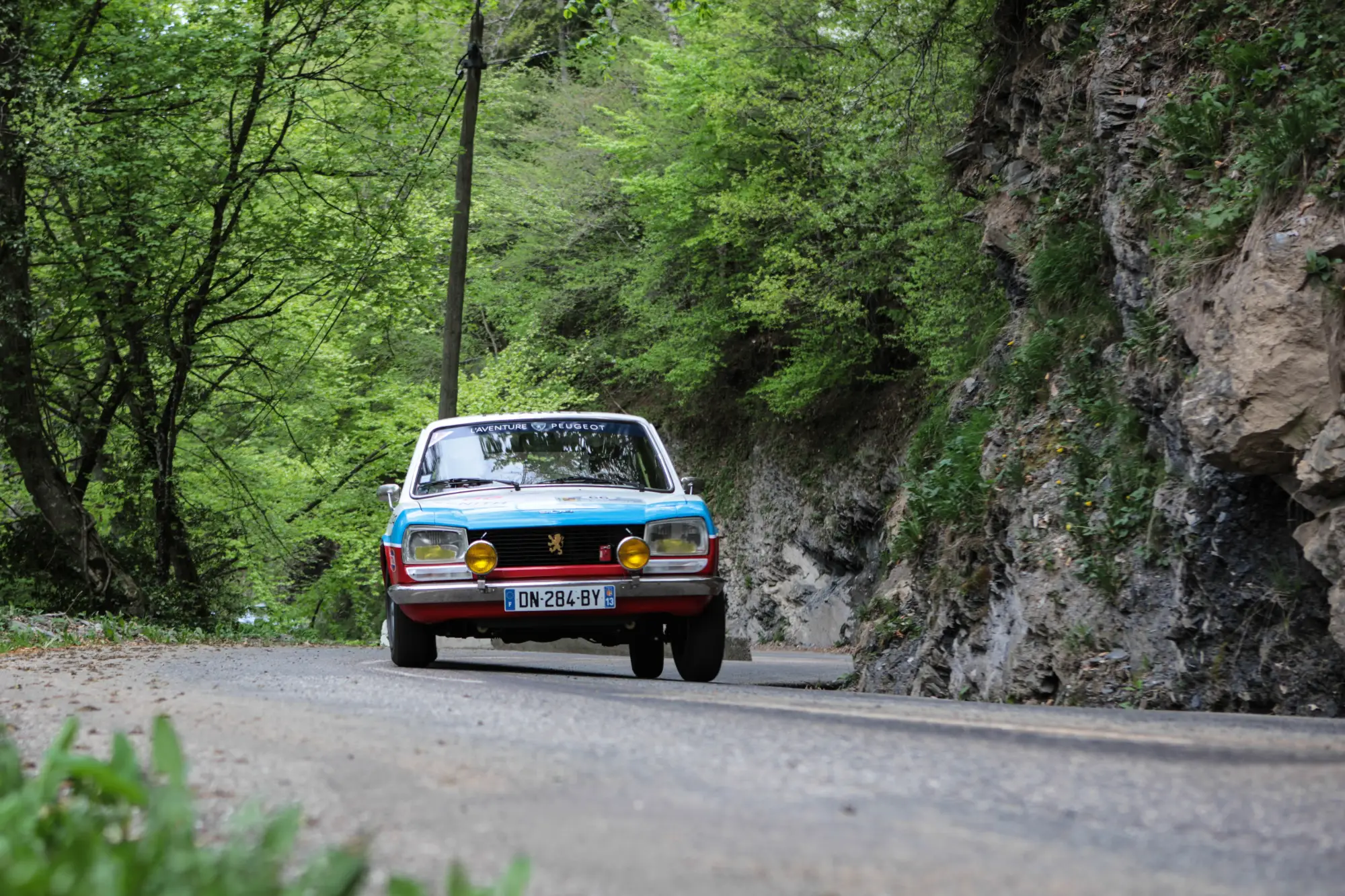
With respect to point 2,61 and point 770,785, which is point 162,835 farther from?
point 2,61

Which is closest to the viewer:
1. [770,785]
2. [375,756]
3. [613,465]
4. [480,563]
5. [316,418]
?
[770,785]

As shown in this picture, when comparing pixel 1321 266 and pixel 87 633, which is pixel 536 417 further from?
pixel 87 633

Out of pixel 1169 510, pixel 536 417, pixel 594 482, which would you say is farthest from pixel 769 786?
pixel 536 417

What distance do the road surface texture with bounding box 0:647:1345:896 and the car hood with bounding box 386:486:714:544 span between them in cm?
266

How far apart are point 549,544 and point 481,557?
47cm

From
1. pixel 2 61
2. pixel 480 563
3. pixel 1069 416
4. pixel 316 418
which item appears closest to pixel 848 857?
pixel 480 563

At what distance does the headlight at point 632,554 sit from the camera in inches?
376

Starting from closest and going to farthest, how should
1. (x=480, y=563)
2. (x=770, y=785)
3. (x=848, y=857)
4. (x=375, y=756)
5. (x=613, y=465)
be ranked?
(x=848, y=857)
(x=770, y=785)
(x=375, y=756)
(x=480, y=563)
(x=613, y=465)

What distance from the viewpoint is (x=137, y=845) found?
2473 mm

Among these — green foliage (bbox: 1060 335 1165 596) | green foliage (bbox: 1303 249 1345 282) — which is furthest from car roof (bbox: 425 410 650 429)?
green foliage (bbox: 1303 249 1345 282)

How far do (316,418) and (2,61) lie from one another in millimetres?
12065

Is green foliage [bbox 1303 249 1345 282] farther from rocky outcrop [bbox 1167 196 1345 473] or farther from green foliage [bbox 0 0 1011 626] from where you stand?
green foliage [bbox 0 0 1011 626]

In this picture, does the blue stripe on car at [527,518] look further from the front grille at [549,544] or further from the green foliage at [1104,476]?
the green foliage at [1104,476]

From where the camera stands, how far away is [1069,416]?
12086 millimetres
